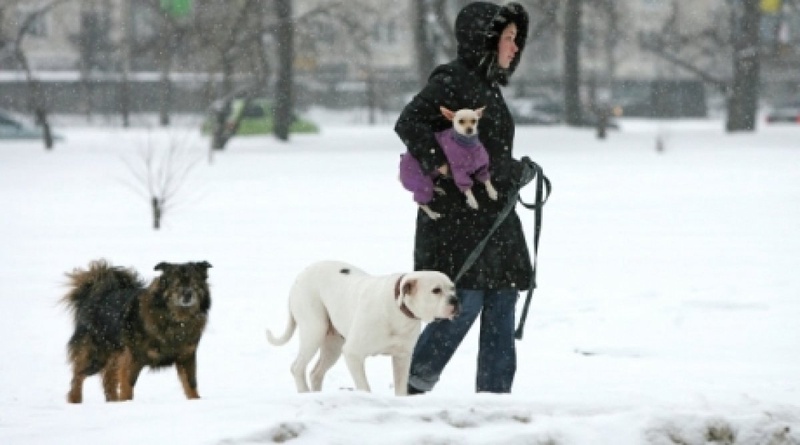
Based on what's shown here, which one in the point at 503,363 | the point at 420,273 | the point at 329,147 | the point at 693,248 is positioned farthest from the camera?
the point at 329,147

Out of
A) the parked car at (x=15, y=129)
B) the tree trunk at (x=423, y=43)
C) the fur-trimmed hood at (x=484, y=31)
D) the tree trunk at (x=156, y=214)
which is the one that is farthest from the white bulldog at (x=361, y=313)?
the parked car at (x=15, y=129)

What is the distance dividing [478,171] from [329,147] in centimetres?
3322

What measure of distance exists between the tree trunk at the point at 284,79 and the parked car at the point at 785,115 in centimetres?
2401

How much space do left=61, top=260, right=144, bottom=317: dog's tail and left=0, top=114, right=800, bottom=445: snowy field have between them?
0.76 metres

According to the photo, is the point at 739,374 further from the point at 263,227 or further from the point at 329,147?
the point at 329,147

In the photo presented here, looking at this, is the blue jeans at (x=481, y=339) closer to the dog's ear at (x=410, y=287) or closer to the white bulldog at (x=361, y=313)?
the white bulldog at (x=361, y=313)

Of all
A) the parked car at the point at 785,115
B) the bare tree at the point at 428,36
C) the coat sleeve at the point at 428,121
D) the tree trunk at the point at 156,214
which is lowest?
the parked car at the point at 785,115

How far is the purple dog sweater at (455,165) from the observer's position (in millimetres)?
5777

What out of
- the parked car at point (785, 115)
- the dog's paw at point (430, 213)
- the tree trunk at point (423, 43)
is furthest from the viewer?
the parked car at point (785, 115)

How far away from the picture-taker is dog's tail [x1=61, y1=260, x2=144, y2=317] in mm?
7012

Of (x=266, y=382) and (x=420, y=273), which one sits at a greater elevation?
(x=420, y=273)

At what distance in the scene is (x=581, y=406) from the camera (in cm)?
474

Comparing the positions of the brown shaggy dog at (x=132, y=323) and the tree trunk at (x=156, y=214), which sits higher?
the brown shaggy dog at (x=132, y=323)

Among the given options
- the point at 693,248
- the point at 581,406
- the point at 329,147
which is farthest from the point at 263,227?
the point at 329,147
